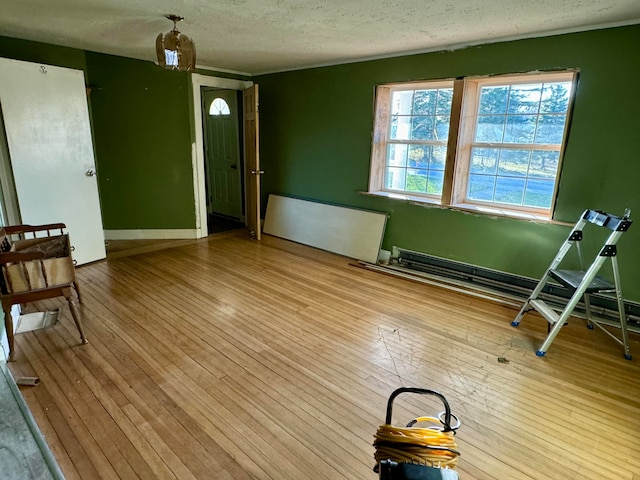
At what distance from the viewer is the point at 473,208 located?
3.61m

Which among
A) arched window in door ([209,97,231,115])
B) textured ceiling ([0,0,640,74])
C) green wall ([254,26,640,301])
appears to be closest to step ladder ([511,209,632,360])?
green wall ([254,26,640,301])

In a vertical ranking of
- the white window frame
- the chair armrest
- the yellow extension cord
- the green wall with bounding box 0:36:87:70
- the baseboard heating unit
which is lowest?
the baseboard heating unit

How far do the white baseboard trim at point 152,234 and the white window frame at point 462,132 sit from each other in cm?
281

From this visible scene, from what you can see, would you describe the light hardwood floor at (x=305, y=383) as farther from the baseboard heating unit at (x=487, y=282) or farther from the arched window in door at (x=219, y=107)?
the arched window in door at (x=219, y=107)

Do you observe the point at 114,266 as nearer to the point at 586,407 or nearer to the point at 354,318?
the point at 354,318

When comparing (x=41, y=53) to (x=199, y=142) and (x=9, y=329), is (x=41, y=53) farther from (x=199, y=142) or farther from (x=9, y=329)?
(x=9, y=329)

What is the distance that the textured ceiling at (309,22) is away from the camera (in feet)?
7.84

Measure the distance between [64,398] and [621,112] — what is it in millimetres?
4099

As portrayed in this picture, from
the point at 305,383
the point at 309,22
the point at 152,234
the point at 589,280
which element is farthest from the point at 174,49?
the point at 589,280

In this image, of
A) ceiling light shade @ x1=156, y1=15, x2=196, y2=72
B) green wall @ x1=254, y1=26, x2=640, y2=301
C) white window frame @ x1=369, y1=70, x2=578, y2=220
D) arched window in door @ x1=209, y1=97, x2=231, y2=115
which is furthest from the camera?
arched window in door @ x1=209, y1=97, x2=231, y2=115

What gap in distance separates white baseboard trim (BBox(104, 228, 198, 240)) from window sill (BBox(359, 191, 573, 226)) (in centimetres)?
252

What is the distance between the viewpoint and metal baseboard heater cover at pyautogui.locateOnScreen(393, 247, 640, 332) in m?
2.95

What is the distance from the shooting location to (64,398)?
6.72 ft

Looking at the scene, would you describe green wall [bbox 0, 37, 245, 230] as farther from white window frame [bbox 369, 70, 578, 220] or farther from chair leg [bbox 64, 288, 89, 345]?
chair leg [bbox 64, 288, 89, 345]
